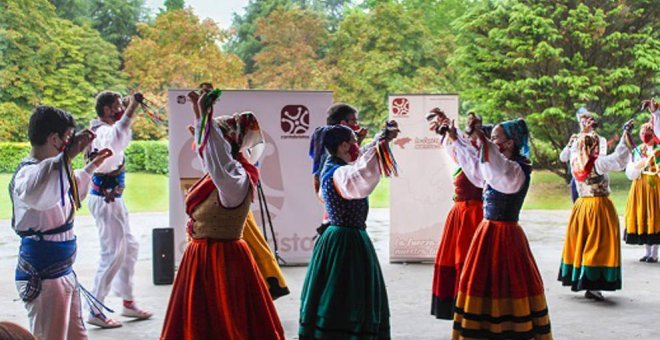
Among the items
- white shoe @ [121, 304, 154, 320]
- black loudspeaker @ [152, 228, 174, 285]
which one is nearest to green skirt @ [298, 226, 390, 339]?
white shoe @ [121, 304, 154, 320]

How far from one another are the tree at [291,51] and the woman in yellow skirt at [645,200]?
868 centimetres

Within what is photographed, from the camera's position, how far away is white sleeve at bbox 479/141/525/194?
14.4 ft

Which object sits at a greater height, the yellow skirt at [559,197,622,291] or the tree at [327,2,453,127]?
the tree at [327,2,453,127]

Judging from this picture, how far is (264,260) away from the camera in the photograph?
17.5 ft

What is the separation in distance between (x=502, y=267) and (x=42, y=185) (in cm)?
245

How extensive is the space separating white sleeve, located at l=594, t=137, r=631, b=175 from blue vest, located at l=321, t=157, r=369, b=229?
3021 millimetres

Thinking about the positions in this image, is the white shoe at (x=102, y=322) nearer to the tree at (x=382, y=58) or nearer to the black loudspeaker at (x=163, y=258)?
the black loudspeaker at (x=163, y=258)

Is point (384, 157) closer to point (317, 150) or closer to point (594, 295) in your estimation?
point (317, 150)

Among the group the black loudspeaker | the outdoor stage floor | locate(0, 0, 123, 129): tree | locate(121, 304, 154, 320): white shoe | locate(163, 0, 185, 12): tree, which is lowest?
the outdoor stage floor

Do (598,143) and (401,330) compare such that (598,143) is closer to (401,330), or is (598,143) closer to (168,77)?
(401,330)

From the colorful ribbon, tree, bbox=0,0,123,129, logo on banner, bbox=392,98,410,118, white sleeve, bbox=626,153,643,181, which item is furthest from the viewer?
tree, bbox=0,0,123,129

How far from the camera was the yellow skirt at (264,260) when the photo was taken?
17.4 feet

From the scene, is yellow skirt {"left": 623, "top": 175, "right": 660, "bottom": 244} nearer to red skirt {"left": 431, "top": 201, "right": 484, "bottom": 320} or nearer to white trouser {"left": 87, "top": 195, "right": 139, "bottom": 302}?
red skirt {"left": 431, "top": 201, "right": 484, "bottom": 320}

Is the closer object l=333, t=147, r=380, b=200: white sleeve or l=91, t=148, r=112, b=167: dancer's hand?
l=91, t=148, r=112, b=167: dancer's hand
